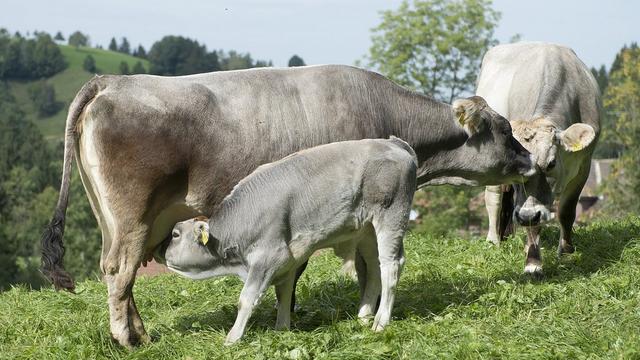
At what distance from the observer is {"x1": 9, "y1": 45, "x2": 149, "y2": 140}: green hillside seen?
157750 millimetres

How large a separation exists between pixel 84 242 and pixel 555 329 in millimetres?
59758

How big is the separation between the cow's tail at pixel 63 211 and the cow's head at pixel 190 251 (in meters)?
0.91

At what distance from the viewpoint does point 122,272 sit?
7.66 m

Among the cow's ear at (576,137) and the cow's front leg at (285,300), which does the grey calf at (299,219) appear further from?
the cow's ear at (576,137)

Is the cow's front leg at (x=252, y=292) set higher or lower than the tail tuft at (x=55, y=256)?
lower

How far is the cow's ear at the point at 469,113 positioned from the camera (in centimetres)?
914

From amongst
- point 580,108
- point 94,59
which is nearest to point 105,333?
point 580,108

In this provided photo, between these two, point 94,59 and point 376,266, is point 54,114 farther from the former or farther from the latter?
point 376,266

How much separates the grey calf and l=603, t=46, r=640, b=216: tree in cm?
3723

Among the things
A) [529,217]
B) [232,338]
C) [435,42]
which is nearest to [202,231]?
[232,338]

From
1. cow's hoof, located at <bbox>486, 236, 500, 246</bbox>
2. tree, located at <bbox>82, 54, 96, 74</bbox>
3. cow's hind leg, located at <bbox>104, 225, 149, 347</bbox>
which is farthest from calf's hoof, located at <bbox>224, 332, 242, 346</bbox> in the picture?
tree, located at <bbox>82, 54, 96, 74</bbox>

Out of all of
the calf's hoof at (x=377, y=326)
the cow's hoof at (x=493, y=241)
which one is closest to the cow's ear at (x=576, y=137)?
the cow's hoof at (x=493, y=241)

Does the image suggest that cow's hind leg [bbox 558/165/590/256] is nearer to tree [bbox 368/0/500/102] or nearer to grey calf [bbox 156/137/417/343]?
grey calf [bbox 156/137/417/343]

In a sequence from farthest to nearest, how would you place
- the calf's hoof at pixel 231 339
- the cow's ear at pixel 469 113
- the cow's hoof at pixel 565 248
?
1. the cow's hoof at pixel 565 248
2. the cow's ear at pixel 469 113
3. the calf's hoof at pixel 231 339
